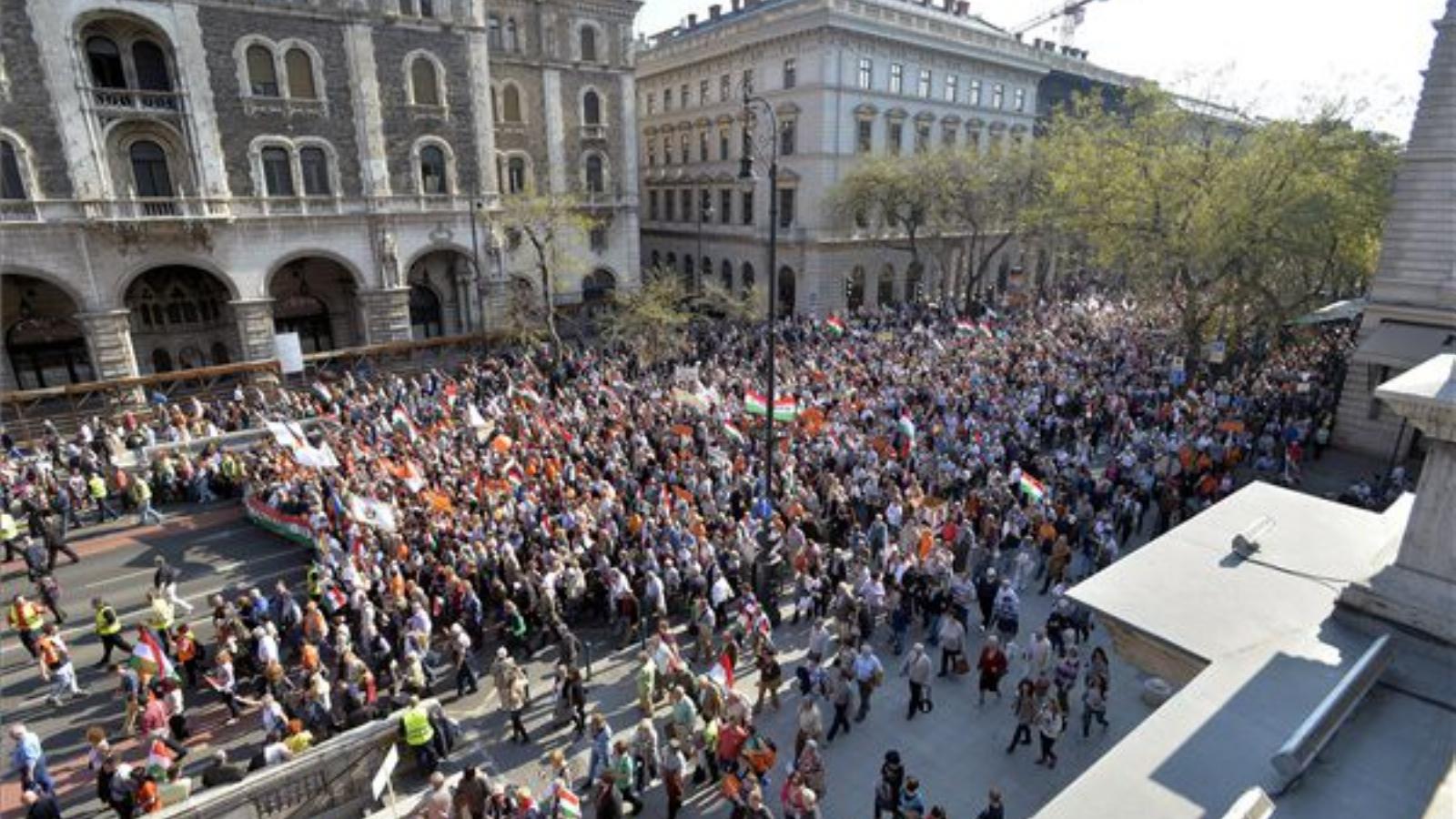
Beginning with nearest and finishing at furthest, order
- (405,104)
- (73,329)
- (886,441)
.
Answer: (886,441) < (73,329) < (405,104)

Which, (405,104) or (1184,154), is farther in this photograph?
(405,104)

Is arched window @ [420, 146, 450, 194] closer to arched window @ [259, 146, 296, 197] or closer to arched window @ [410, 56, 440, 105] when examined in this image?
arched window @ [410, 56, 440, 105]

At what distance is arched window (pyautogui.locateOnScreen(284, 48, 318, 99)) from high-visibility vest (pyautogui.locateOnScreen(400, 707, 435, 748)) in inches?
1199

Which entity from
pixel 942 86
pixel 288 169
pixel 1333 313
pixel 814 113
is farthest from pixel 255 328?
pixel 1333 313

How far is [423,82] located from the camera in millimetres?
35094

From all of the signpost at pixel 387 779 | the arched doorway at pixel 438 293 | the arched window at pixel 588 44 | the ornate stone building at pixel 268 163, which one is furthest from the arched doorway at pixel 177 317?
the signpost at pixel 387 779

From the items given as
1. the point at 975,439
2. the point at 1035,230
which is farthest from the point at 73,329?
the point at 1035,230

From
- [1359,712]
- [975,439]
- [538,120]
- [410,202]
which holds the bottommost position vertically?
[975,439]

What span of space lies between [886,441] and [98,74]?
32098mm

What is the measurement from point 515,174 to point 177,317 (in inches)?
649

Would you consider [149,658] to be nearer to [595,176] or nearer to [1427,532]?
[1427,532]

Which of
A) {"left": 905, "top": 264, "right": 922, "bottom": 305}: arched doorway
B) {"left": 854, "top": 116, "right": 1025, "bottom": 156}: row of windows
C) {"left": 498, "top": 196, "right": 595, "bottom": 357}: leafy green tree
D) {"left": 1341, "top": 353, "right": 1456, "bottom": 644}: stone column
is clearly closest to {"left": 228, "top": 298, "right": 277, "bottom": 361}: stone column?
{"left": 498, "top": 196, "right": 595, "bottom": 357}: leafy green tree

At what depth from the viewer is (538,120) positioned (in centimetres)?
4016

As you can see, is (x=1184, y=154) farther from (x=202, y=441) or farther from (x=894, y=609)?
(x=202, y=441)
